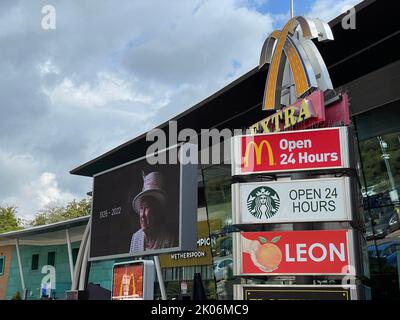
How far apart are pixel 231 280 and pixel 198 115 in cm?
815

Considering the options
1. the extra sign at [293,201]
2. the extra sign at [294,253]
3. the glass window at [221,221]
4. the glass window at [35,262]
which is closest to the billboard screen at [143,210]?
the extra sign at [294,253]

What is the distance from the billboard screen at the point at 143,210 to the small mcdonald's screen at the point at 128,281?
1110 mm

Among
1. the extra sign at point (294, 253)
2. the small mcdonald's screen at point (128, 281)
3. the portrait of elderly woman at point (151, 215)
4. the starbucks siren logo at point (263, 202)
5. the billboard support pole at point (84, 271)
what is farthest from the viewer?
the billboard support pole at point (84, 271)

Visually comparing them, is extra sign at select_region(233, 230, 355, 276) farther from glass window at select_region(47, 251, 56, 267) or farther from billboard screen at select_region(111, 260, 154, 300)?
glass window at select_region(47, 251, 56, 267)

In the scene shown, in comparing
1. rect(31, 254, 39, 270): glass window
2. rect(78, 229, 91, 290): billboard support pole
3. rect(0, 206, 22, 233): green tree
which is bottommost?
rect(78, 229, 91, 290): billboard support pole

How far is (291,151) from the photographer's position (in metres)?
9.12

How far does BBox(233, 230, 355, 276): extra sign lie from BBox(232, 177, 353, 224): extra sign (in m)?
0.29

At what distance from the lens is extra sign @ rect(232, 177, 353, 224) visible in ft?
27.8

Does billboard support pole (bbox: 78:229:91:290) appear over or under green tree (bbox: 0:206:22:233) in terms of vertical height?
under

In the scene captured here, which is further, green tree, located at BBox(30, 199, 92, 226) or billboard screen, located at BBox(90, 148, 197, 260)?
green tree, located at BBox(30, 199, 92, 226)

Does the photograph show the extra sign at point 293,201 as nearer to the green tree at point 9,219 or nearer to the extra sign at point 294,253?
the extra sign at point 294,253

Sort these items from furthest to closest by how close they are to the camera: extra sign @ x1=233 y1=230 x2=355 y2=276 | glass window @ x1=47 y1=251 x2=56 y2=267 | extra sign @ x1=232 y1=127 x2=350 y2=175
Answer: glass window @ x1=47 y1=251 x2=56 y2=267 < extra sign @ x1=232 y1=127 x2=350 y2=175 < extra sign @ x1=233 y1=230 x2=355 y2=276

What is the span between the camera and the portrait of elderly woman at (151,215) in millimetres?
14383

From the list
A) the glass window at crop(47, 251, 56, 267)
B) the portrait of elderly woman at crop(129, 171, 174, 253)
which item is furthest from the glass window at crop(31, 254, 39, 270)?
the portrait of elderly woman at crop(129, 171, 174, 253)
